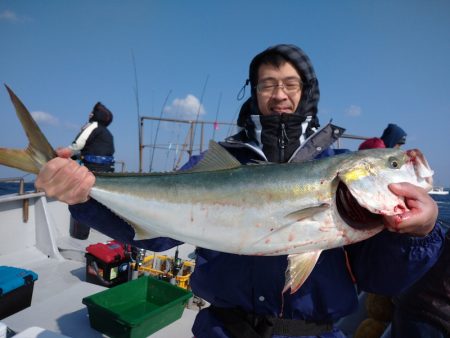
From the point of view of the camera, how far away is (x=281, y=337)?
215 cm

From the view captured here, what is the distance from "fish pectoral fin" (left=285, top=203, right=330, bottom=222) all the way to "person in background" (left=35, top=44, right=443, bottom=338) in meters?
0.34

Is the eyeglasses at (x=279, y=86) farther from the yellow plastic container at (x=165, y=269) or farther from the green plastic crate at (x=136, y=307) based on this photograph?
the yellow plastic container at (x=165, y=269)

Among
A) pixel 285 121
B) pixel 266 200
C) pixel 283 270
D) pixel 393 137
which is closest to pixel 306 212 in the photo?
pixel 266 200

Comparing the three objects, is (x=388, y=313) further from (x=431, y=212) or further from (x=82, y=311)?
(x=82, y=311)

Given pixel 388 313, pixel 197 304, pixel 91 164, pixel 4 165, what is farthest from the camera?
pixel 91 164

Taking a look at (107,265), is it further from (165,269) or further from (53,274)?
(53,274)

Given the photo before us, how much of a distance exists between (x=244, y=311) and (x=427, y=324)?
2146 mm

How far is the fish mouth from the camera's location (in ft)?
6.52

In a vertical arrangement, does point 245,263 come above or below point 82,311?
above

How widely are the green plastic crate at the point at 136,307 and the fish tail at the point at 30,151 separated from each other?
2561mm

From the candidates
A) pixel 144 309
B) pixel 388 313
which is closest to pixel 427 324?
pixel 388 313

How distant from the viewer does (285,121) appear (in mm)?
2555

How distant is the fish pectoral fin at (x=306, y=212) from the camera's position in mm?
1998

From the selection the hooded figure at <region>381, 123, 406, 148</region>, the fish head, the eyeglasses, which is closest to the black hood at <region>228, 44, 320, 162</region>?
the eyeglasses
